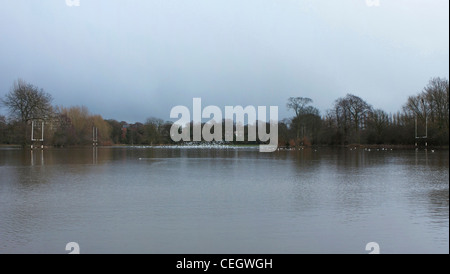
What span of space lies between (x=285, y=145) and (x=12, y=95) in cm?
4557

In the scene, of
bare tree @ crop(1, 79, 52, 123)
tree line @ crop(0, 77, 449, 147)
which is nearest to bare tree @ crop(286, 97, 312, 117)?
tree line @ crop(0, 77, 449, 147)

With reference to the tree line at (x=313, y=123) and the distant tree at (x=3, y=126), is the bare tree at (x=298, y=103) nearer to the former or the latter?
the tree line at (x=313, y=123)

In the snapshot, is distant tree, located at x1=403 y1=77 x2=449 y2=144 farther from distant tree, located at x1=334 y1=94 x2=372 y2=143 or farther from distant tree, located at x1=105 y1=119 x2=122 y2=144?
distant tree, located at x1=105 y1=119 x2=122 y2=144

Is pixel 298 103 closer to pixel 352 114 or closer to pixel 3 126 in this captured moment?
pixel 352 114

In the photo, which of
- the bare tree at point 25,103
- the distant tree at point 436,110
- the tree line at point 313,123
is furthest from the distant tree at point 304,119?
the bare tree at point 25,103

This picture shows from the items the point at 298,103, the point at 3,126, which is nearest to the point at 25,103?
the point at 3,126

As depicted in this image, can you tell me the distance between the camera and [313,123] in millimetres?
71500

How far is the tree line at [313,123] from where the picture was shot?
51.9 m

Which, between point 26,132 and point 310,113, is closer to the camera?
point 26,132

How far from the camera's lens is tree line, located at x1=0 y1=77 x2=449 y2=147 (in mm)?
51891

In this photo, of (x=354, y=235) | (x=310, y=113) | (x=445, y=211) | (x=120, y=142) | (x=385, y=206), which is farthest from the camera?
(x=120, y=142)
